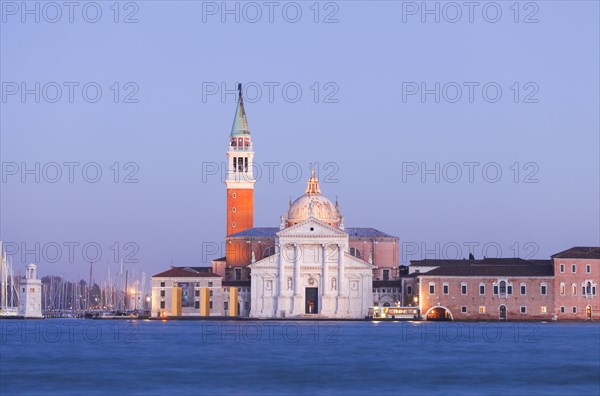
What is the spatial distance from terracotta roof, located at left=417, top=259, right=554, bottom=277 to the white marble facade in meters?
5.39

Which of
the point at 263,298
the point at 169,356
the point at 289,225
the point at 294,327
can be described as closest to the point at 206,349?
the point at 169,356

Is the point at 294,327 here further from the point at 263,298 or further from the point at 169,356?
the point at 169,356

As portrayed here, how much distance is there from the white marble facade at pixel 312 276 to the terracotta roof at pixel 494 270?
5.39 metres

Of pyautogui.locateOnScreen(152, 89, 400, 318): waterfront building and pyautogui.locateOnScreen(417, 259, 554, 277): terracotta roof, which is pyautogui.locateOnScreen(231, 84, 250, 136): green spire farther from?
pyautogui.locateOnScreen(417, 259, 554, 277): terracotta roof

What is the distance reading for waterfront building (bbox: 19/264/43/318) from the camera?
12775 centimetres

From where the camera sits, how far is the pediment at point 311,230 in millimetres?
113500

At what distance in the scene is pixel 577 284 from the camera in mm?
110750

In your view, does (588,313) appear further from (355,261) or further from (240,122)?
(240,122)

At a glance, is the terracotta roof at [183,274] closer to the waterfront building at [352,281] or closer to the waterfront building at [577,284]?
the waterfront building at [352,281]

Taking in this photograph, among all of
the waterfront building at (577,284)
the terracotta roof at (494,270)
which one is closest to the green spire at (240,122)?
the terracotta roof at (494,270)

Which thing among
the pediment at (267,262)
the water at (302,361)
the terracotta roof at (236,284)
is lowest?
the water at (302,361)

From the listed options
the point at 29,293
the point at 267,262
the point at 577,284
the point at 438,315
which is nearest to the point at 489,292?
the point at 438,315

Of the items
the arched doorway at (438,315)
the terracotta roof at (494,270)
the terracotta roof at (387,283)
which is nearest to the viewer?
the terracotta roof at (494,270)

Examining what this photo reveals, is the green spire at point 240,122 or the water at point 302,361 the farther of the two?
the green spire at point 240,122
